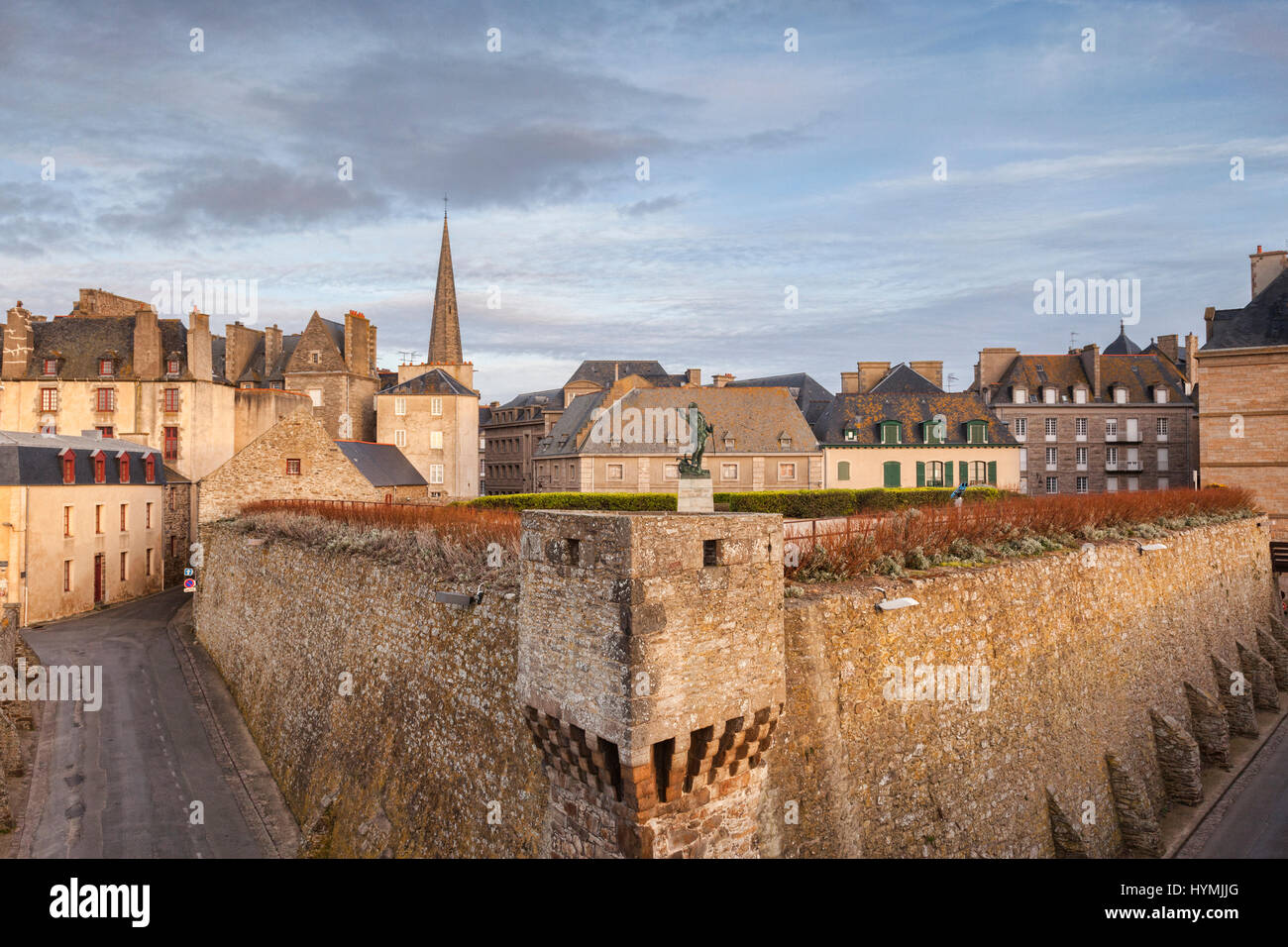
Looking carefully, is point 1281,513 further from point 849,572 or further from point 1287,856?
point 849,572

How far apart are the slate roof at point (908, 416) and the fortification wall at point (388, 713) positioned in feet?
103

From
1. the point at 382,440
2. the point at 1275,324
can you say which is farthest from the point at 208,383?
the point at 1275,324

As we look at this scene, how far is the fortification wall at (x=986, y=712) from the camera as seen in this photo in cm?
885

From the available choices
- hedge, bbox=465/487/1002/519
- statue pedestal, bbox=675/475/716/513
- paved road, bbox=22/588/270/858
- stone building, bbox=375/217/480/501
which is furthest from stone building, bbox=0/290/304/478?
statue pedestal, bbox=675/475/716/513

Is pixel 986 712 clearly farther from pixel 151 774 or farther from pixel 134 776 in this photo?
pixel 134 776

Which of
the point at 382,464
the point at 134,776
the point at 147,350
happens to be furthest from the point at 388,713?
the point at 147,350

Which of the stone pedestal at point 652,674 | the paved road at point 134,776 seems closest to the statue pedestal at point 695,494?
the stone pedestal at point 652,674

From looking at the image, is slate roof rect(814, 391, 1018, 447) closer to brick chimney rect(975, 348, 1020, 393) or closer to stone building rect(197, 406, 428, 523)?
brick chimney rect(975, 348, 1020, 393)

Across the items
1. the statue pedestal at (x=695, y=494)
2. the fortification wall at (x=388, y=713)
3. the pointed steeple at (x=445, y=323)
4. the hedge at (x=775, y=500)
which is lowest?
the fortification wall at (x=388, y=713)

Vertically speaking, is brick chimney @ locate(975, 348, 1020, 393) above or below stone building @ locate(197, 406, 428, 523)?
above

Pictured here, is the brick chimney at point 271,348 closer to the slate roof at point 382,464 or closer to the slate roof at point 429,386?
the slate roof at point 429,386

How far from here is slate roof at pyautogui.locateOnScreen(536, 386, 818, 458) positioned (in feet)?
133

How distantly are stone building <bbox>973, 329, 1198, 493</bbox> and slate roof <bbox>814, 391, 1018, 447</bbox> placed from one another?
34.2ft

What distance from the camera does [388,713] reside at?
12648 mm
